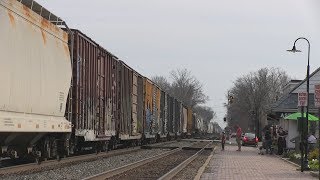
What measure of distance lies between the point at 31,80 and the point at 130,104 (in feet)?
52.4

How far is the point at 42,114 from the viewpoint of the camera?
1430 centimetres

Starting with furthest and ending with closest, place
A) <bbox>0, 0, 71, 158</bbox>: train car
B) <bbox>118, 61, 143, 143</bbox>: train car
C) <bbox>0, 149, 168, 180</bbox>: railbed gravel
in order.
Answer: <bbox>118, 61, 143, 143</bbox>: train car < <bbox>0, 149, 168, 180</bbox>: railbed gravel < <bbox>0, 0, 71, 158</bbox>: train car

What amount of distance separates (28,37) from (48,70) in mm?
1711

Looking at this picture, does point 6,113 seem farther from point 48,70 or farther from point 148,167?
point 148,167

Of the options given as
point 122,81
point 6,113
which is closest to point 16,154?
point 6,113

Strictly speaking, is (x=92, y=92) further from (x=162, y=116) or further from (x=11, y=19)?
(x=162, y=116)

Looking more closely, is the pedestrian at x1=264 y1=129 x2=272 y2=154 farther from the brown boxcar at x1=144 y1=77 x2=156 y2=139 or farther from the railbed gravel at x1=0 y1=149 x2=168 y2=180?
the railbed gravel at x1=0 y1=149 x2=168 y2=180

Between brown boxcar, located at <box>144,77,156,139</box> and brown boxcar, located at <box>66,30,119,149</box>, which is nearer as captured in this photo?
brown boxcar, located at <box>66,30,119,149</box>

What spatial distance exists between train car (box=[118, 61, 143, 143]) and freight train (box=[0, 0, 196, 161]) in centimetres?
10

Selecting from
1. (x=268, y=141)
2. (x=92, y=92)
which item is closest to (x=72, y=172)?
→ (x=92, y=92)

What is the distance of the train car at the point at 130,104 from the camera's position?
89.0 ft

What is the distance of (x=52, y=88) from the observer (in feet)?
49.3

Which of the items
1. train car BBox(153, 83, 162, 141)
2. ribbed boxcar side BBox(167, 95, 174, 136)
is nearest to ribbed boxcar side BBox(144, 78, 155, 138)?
train car BBox(153, 83, 162, 141)

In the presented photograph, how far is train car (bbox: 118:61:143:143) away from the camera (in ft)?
89.0
